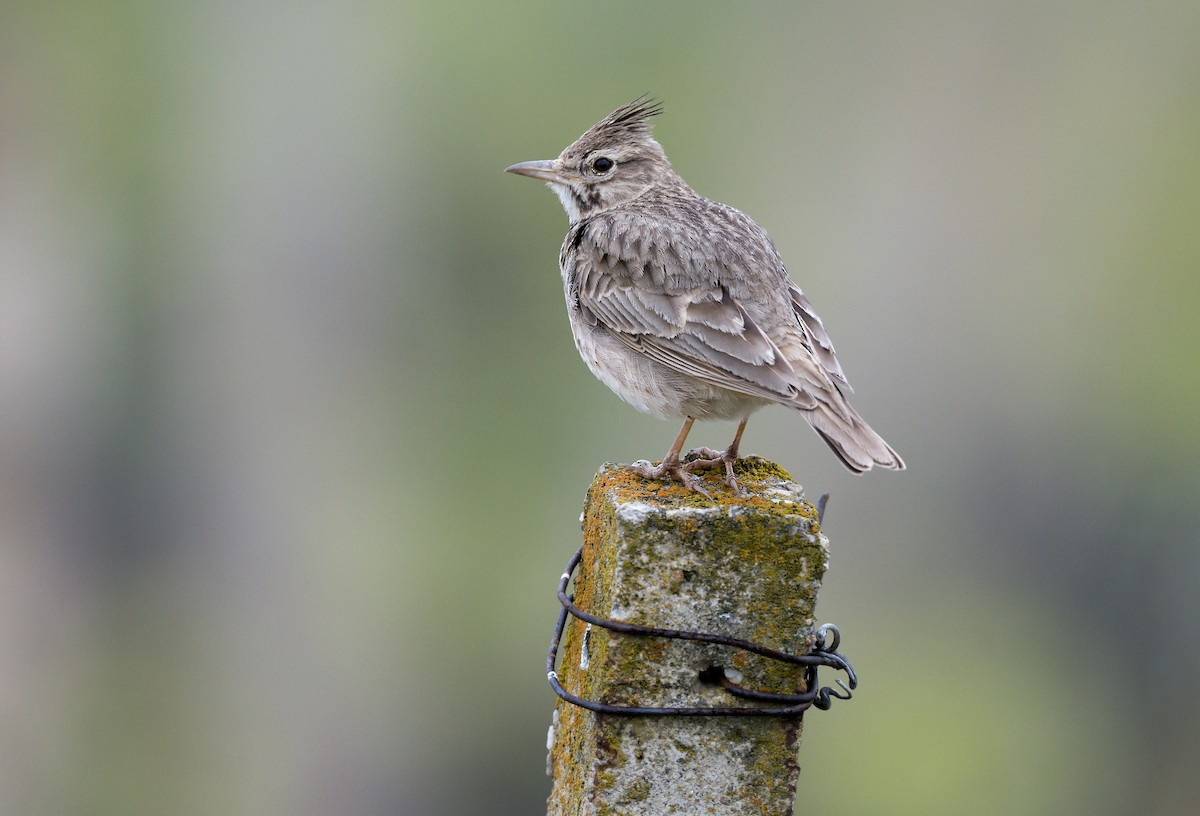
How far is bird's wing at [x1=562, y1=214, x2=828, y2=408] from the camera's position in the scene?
→ 442cm

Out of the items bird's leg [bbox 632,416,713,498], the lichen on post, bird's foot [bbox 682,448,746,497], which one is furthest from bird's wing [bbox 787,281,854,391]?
the lichen on post

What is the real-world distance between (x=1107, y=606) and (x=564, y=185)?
40.0 ft

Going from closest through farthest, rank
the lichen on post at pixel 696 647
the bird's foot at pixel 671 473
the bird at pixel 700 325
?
the lichen on post at pixel 696 647 < the bird's foot at pixel 671 473 < the bird at pixel 700 325

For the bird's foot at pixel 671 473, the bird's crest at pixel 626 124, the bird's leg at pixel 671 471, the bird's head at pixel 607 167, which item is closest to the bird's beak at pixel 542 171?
the bird's head at pixel 607 167

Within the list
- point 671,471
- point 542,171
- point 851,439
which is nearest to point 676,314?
point 851,439

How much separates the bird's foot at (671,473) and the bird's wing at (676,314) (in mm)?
707

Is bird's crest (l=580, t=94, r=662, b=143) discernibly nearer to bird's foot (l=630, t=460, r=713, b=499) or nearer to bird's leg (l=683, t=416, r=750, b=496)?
bird's leg (l=683, t=416, r=750, b=496)

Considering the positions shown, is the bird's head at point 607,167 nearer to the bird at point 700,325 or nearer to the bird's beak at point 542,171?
the bird's beak at point 542,171

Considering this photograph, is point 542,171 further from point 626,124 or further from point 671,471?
point 671,471

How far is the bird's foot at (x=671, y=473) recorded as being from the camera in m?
3.47

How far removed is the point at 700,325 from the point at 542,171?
1715 mm

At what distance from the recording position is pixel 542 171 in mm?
6129

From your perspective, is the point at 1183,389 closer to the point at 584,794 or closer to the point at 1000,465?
the point at 1000,465

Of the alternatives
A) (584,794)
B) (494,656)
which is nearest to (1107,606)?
(494,656)
